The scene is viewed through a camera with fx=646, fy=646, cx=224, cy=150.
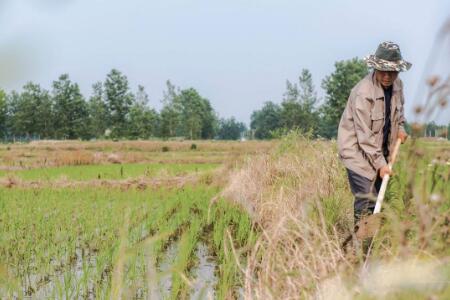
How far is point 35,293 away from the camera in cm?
409

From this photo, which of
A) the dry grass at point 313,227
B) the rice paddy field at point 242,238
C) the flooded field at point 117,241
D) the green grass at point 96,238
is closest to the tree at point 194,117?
the flooded field at point 117,241

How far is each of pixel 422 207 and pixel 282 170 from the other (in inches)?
242

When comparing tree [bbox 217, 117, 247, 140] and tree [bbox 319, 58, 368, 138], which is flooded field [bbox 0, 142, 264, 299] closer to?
tree [bbox 319, 58, 368, 138]

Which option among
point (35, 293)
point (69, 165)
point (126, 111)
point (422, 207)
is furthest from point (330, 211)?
point (126, 111)

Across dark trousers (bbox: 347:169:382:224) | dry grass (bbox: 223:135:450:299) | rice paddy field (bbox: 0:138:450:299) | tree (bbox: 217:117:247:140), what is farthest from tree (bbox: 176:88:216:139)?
dark trousers (bbox: 347:169:382:224)

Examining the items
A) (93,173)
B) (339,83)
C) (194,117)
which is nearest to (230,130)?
(194,117)

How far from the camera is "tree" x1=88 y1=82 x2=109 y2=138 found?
157 ft

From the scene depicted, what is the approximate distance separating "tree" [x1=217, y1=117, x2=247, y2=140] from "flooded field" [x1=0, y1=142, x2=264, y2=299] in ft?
230

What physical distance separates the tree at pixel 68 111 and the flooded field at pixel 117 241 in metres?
36.8

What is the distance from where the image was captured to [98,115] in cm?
4816

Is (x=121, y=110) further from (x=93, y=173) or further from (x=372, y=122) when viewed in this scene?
(x=372, y=122)

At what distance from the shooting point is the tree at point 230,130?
82.3 m

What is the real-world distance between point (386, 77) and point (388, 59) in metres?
0.17

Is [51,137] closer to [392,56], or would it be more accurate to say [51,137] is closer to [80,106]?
[80,106]
